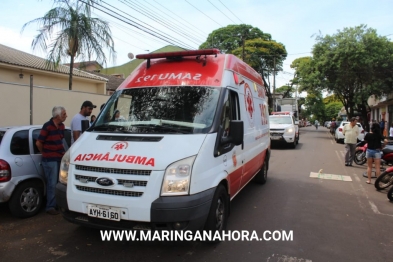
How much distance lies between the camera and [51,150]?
482 centimetres

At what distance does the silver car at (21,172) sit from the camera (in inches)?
176

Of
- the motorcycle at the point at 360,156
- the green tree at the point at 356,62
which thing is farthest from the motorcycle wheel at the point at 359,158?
the green tree at the point at 356,62

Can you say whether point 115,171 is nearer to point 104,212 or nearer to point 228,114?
point 104,212

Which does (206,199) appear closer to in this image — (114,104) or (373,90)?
(114,104)

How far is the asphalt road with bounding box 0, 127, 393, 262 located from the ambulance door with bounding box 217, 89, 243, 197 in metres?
0.74

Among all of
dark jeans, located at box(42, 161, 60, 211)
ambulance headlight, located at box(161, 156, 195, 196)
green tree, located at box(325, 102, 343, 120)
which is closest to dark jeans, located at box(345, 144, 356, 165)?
ambulance headlight, located at box(161, 156, 195, 196)

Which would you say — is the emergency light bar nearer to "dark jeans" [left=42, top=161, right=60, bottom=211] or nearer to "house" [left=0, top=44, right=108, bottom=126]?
"dark jeans" [left=42, top=161, right=60, bottom=211]

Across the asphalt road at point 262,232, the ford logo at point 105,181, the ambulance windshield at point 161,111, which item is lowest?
the asphalt road at point 262,232

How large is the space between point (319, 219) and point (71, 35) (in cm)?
976

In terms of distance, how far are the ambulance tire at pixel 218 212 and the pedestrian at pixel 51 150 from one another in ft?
9.18

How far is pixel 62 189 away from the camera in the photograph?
3555 millimetres

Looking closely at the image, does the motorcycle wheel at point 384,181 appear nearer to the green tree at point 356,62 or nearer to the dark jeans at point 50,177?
the dark jeans at point 50,177

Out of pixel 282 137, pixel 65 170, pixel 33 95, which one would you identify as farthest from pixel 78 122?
pixel 282 137

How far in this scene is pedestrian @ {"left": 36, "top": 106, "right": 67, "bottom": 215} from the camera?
4770mm
